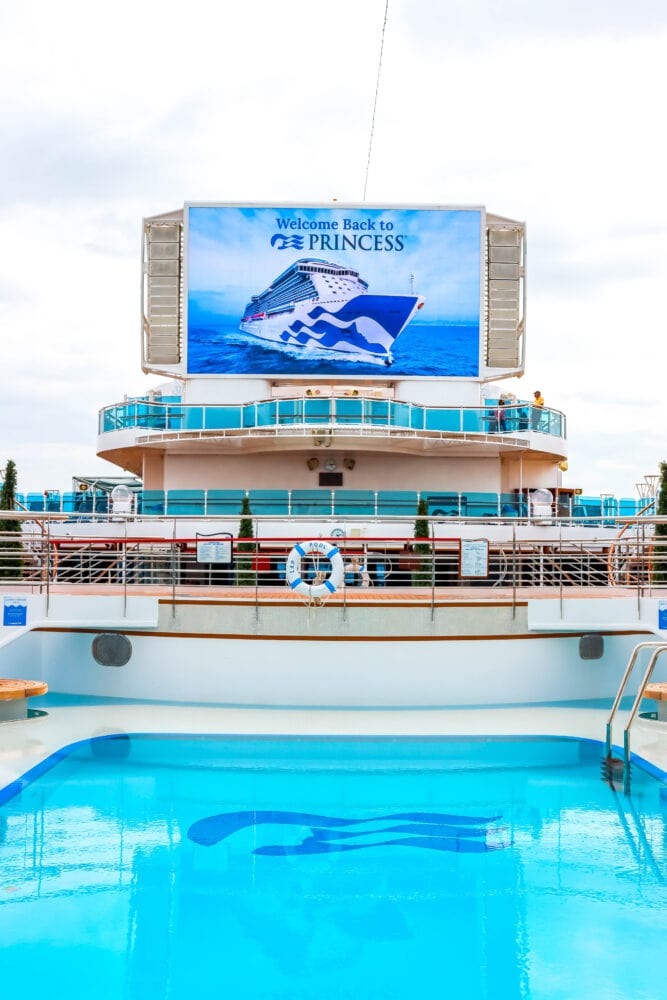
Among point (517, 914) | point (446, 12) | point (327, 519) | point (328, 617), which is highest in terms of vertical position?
point (446, 12)

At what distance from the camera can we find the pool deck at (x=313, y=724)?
38.0 ft

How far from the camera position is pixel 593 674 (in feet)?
45.3

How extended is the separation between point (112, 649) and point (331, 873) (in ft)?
22.7

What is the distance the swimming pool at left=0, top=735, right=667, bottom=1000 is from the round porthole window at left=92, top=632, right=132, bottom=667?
2294 millimetres

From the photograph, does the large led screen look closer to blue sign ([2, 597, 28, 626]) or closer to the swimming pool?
blue sign ([2, 597, 28, 626])

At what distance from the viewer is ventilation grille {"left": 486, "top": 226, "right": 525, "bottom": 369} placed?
103 ft

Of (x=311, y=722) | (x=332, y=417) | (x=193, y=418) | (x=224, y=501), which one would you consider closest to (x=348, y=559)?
A: (x=332, y=417)

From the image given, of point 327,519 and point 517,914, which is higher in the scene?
point 327,519

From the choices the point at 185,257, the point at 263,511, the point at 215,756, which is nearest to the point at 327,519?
the point at 263,511

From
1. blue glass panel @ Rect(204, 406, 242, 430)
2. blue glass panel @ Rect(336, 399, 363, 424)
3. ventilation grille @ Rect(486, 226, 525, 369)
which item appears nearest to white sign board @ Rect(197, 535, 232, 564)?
blue glass panel @ Rect(336, 399, 363, 424)

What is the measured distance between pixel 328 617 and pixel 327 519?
1127 centimetres

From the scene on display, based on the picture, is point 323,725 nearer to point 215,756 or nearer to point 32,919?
point 215,756

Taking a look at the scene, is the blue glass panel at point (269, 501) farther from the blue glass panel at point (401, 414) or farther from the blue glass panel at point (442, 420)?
the blue glass panel at point (442, 420)

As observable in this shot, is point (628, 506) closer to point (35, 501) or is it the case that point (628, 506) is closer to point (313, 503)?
point (313, 503)
